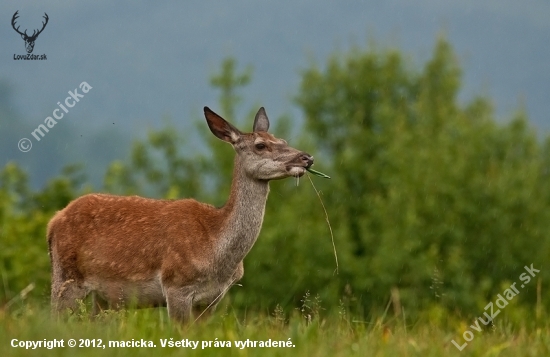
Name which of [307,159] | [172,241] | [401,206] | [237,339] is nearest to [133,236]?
[172,241]

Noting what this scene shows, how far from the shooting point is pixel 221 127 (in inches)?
381

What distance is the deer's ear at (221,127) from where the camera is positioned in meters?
9.59

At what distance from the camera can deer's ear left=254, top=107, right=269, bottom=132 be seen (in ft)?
34.6

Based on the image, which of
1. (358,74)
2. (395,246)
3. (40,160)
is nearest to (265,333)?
(395,246)

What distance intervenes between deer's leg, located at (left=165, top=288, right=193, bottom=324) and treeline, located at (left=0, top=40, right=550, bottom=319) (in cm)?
1831

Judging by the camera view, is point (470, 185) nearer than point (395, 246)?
No

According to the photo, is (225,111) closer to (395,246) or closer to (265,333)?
(395,246)

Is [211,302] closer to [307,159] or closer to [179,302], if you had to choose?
[179,302]

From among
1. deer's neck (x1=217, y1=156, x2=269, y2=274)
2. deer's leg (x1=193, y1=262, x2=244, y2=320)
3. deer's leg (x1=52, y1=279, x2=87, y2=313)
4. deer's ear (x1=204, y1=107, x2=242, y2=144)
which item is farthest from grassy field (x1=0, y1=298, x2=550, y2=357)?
deer's ear (x1=204, y1=107, x2=242, y2=144)

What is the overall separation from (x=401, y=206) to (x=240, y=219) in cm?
2850

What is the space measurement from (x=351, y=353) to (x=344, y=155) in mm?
37092

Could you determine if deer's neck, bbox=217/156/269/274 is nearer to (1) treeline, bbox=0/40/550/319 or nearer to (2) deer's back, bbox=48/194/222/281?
(2) deer's back, bbox=48/194/222/281

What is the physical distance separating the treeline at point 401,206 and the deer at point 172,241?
56.5 feet

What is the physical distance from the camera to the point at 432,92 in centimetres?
4956
